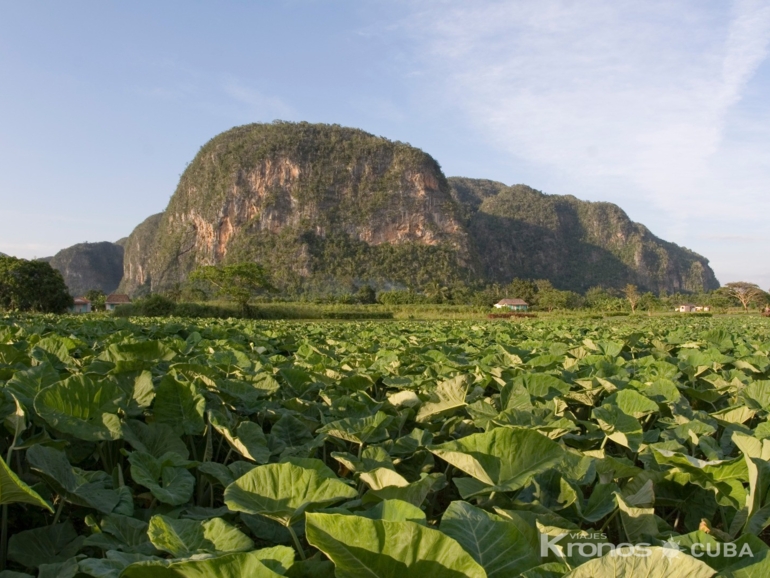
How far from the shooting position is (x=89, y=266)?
484 feet

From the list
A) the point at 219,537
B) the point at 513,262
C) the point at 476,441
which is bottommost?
the point at 219,537

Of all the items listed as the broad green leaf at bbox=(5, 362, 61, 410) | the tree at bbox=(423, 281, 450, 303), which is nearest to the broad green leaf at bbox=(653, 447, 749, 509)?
the broad green leaf at bbox=(5, 362, 61, 410)

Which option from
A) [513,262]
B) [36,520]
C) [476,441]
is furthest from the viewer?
[513,262]

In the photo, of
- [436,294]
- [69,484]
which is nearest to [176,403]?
[69,484]

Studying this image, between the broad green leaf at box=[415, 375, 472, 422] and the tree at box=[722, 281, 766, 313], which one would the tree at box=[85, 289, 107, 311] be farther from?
the tree at box=[722, 281, 766, 313]

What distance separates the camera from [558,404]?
7.13 ft

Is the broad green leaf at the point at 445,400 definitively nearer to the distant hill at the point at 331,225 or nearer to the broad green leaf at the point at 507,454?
the broad green leaf at the point at 507,454

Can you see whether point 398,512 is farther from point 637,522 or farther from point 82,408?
point 82,408

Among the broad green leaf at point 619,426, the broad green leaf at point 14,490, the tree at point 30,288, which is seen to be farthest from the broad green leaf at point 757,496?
the tree at point 30,288

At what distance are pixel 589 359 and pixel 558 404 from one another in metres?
1.27

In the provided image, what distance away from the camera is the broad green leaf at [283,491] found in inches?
36.4

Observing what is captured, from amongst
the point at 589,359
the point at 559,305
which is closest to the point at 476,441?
the point at 589,359

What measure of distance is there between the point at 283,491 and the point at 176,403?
804 millimetres

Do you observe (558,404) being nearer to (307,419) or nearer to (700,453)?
(700,453)
